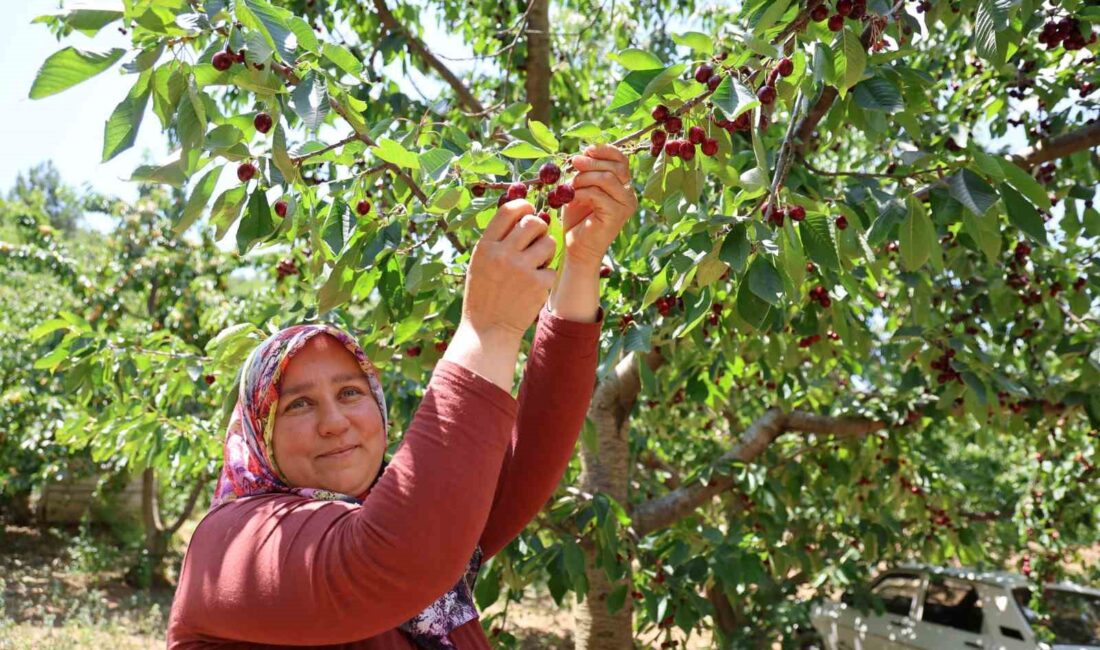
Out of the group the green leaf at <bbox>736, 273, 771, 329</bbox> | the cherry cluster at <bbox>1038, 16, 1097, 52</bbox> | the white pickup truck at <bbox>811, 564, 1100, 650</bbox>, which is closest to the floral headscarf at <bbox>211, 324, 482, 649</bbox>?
the green leaf at <bbox>736, 273, 771, 329</bbox>

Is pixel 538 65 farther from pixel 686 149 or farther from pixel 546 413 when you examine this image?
pixel 546 413

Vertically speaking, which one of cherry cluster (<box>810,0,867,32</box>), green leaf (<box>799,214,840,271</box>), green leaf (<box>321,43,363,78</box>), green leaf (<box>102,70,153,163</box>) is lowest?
green leaf (<box>102,70,153,163</box>)

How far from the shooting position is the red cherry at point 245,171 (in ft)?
5.22

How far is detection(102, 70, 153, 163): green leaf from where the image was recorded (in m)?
1.20

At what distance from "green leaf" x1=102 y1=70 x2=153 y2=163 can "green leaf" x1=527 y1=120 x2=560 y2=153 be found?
1.96ft

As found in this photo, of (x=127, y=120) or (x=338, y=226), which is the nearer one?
(x=127, y=120)

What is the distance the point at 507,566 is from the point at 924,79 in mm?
2207

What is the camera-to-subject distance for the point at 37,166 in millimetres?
55125

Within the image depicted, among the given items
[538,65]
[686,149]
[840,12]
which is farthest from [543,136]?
[538,65]

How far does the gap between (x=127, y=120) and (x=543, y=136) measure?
65cm

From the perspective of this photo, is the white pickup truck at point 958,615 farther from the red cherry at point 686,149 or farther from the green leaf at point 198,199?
the green leaf at point 198,199

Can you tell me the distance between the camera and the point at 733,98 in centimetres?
138

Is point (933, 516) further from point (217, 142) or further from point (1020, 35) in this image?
point (217, 142)

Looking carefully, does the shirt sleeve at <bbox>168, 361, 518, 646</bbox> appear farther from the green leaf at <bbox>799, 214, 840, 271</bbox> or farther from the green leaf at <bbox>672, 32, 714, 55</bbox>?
the green leaf at <bbox>799, 214, 840, 271</bbox>
